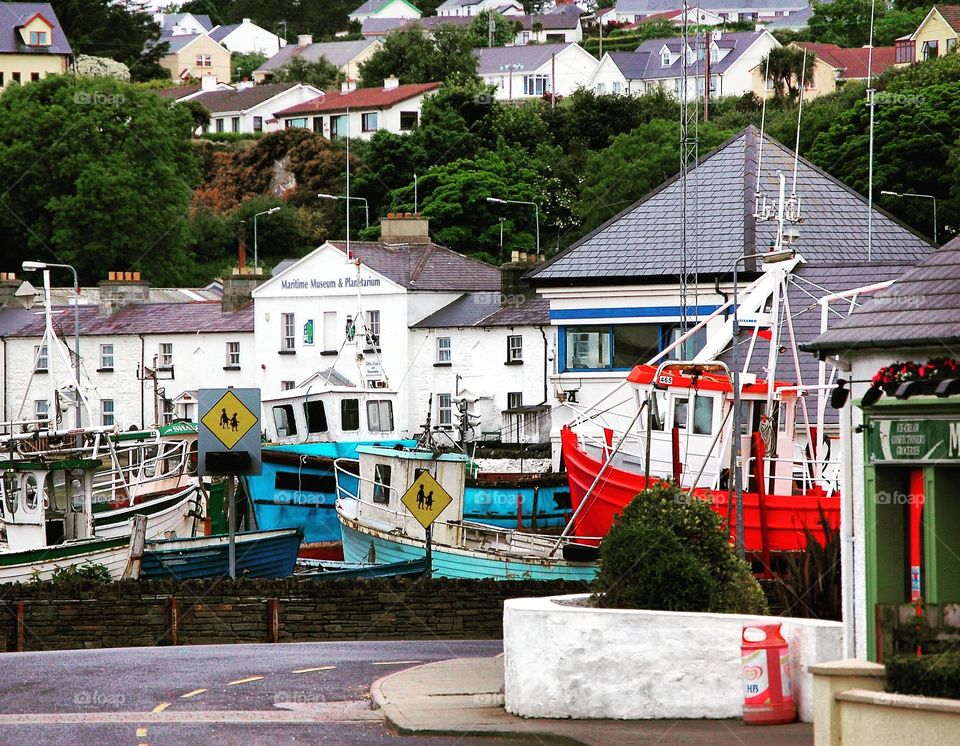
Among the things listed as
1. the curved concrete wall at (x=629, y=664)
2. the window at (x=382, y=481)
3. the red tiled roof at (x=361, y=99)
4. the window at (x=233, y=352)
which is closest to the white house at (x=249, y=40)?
the red tiled roof at (x=361, y=99)

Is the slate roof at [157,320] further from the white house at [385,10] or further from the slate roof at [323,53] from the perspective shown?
the white house at [385,10]

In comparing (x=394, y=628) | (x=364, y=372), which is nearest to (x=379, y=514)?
(x=394, y=628)

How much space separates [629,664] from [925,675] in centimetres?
404

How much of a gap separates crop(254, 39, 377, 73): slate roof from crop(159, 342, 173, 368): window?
8601 centimetres

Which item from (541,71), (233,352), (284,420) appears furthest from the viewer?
(541,71)

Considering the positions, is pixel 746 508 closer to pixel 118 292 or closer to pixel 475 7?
pixel 118 292

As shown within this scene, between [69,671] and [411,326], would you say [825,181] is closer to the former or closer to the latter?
[411,326]

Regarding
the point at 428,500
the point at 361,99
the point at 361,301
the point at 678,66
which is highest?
the point at 678,66

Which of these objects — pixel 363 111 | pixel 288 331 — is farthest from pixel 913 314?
pixel 363 111

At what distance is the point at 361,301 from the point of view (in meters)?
58.3

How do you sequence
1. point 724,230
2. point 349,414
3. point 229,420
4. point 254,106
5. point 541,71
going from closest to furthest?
point 229,420
point 724,230
point 349,414
point 254,106
point 541,71

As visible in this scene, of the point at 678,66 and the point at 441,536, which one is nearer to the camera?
the point at 441,536

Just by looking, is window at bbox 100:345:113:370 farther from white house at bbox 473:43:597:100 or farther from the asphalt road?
white house at bbox 473:43:597:100

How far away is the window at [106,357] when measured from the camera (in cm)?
6419
